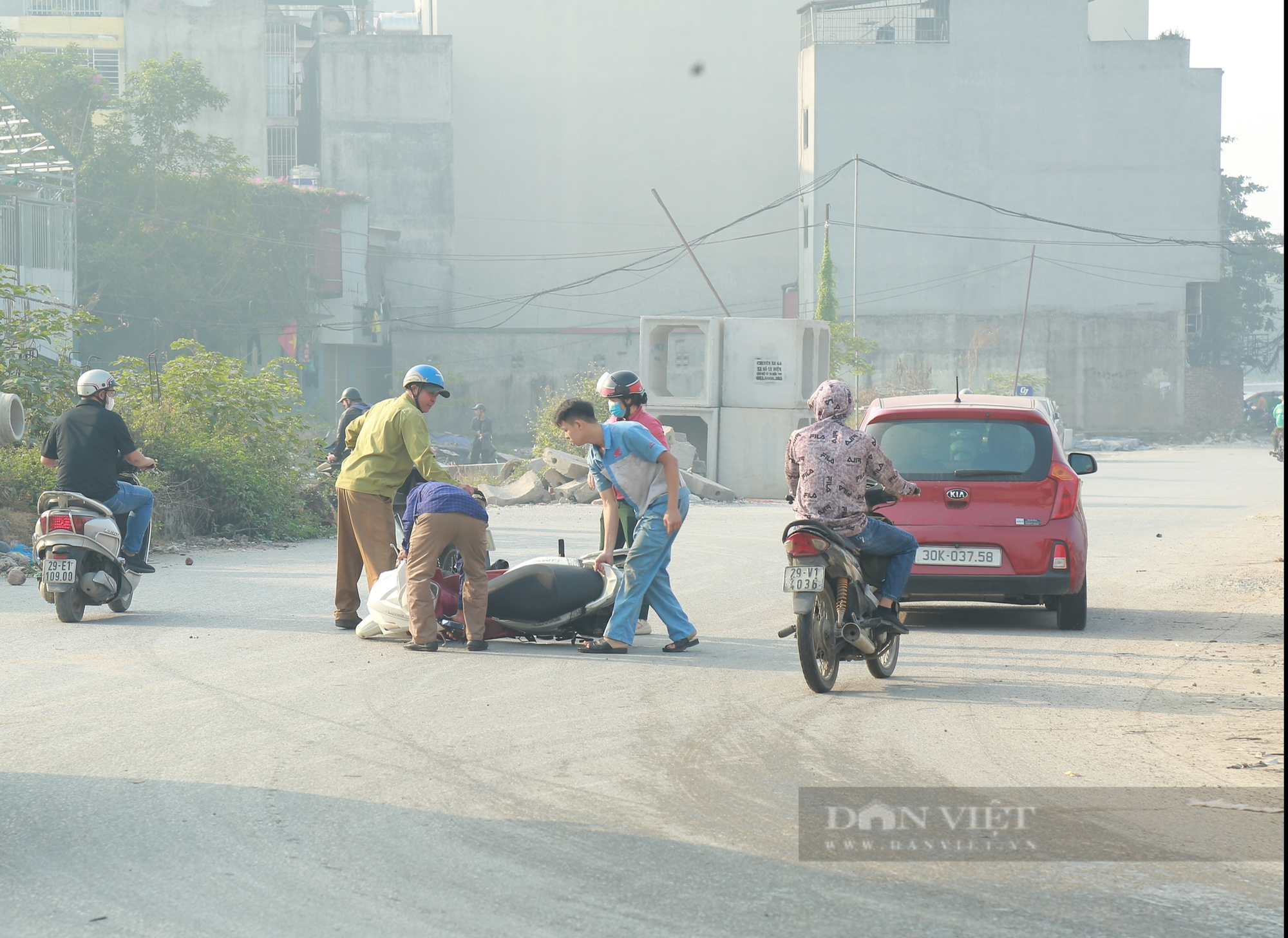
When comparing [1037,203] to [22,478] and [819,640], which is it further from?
[819,640]

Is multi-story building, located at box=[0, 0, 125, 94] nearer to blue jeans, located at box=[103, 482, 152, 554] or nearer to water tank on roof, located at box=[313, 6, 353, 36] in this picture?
water tank on roof, located at box=[313, 6, 353, 36]

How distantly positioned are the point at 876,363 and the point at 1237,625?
49643 mm

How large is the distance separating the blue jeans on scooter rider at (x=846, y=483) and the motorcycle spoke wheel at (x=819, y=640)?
0.39 meters

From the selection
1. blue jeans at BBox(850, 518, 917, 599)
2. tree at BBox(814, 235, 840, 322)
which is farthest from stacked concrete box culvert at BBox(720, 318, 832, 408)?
tree at BBox(814, 235, 840, 322)

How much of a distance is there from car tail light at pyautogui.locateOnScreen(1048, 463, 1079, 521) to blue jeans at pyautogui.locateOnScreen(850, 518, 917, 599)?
2.30m

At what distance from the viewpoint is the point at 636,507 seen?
28.3 ft

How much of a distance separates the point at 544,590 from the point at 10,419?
168 inches

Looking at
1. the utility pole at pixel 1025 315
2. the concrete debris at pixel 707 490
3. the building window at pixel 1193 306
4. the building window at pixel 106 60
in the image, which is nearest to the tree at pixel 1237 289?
the building window at pixel 1193 306

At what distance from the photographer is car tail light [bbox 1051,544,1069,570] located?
30.9 ft

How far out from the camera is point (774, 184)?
6419 cm

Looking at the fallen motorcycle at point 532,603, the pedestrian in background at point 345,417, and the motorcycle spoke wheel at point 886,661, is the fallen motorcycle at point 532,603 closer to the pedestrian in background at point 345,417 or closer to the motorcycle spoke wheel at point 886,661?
the motorcycle spoke wheel at point 886,661

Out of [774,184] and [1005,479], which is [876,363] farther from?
[1005,479]

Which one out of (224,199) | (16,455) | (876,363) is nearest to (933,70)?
(876,363)

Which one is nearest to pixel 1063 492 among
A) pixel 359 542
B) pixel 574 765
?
pixel 359 542
